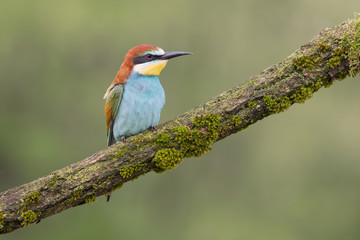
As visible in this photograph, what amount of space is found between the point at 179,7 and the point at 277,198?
3.96 m

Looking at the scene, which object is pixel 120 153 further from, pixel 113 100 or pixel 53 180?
pixel 113 100

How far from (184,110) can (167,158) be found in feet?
16.2

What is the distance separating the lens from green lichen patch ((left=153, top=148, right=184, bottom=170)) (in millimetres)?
3691

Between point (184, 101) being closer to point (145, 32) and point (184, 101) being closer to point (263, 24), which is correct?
point (145, 32)

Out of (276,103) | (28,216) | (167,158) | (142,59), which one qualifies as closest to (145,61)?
(142,59)

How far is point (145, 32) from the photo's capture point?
30.1 ft

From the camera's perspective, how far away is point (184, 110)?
8609 millimetres

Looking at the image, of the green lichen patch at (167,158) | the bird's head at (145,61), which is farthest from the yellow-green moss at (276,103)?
the bird's head at (145,61)

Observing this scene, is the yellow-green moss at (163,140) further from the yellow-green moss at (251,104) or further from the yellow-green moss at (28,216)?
the yellow-green moss at (28,216)

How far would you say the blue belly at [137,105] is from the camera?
186 inches

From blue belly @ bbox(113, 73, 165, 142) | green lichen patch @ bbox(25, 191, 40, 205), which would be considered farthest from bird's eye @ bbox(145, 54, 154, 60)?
green lichen patch @ bbox(25, 191, 40, 205)

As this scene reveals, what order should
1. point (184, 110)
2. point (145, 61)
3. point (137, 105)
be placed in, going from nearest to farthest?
point (137, 105) < point (145, 61) < point (184, 110)

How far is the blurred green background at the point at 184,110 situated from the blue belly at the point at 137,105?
3583mm

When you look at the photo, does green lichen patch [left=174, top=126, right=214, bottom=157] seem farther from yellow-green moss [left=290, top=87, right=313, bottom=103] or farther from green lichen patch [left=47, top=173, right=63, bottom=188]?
green lichen patch [left=47, top=173, right=63, bottom=188]
